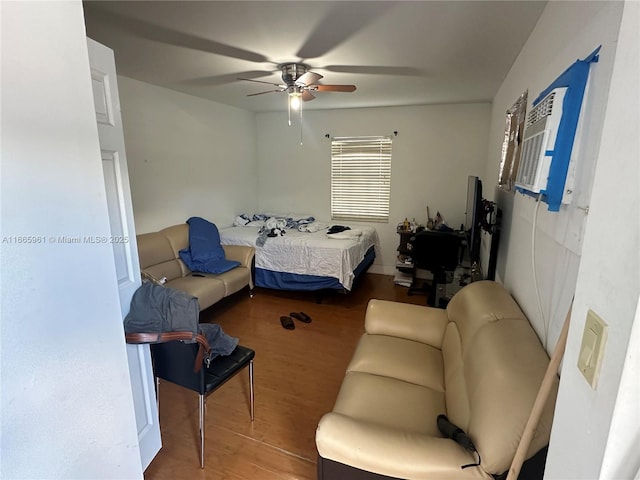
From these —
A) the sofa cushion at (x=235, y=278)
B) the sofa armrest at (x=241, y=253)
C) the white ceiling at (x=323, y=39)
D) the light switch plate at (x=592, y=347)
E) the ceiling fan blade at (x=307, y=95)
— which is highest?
the white ceiling at (x=323, y=39)

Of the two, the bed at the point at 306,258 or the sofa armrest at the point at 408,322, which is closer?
the sofa armrest at the point at 408,322

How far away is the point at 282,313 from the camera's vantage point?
3.53m

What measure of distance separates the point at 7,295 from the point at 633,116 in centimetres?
133

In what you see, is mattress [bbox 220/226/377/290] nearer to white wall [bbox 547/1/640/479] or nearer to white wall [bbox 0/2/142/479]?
white wall [bbox 0/2/142/479]

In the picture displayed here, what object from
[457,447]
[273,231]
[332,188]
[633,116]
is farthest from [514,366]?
[332,188]

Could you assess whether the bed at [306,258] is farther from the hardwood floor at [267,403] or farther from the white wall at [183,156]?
the white wall at [183,156]

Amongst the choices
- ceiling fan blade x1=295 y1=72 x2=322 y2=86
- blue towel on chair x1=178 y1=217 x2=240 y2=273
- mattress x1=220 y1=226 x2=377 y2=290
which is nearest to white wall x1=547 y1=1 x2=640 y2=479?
ceiling fan blade x1=295 y1=72 x2=322 y2=86

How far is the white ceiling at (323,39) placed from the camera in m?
1.80

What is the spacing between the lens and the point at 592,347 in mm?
555

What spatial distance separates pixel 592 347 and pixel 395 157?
4426mm

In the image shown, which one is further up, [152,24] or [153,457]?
[152,24]

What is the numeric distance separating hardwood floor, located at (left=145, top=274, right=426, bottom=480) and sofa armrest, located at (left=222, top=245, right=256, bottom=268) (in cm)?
55

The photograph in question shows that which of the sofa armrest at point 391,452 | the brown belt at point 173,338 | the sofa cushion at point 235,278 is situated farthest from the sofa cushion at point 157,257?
the sofa armrest at point 391,452

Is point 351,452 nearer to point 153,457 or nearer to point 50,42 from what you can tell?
point 153,457
